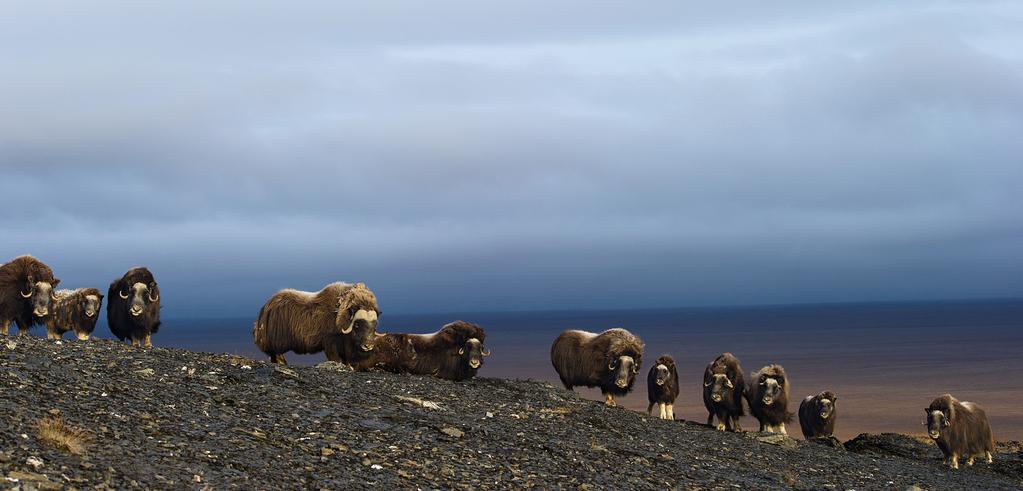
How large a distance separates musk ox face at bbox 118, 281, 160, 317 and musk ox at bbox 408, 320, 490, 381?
6107 millimetres

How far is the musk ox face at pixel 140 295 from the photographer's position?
2458 centimetres

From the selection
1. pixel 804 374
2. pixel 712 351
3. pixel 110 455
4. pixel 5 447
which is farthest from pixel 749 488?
pixel 712 351

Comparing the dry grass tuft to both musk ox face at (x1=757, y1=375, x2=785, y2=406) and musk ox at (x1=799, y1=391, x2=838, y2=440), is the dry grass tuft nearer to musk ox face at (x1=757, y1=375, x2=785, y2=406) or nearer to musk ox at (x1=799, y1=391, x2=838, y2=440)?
musk ox face at (x1=757, y1=375, x2=785, y2=406)

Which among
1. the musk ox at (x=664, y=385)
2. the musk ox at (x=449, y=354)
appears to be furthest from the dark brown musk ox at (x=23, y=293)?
the musk ox at (x=664, y=385)

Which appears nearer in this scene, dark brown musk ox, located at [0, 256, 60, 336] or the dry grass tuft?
the dry grass tuft

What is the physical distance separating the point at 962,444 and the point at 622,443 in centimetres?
1293

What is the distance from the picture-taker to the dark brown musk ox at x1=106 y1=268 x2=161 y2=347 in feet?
81.3

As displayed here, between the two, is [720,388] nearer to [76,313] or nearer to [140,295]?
[140,295]

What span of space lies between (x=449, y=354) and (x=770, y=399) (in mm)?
8714

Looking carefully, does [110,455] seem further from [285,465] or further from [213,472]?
[285,465]

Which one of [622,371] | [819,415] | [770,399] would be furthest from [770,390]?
[622,371]

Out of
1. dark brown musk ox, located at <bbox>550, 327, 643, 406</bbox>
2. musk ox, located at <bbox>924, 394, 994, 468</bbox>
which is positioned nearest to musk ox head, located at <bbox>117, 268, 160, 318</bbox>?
dark brown musk ox, located at <bbox>550, 327, 643, 406</bbox>

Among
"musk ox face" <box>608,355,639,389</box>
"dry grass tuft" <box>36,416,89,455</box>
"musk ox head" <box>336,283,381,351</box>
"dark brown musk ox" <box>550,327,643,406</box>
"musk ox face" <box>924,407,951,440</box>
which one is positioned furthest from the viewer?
"dark brown musk ox" <box>550,327,643,406</box>

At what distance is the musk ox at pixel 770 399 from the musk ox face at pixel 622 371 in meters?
3.19
